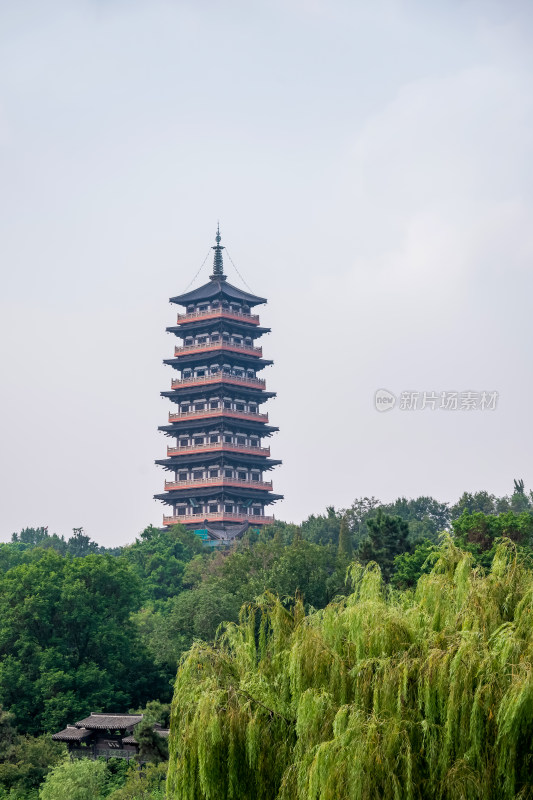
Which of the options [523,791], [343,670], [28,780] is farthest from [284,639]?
[28,780]

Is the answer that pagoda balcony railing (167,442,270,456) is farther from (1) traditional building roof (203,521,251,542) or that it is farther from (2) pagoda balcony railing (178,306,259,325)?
(2) pagoda balcony railing (178,306,259,325)

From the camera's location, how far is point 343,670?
50.1ft

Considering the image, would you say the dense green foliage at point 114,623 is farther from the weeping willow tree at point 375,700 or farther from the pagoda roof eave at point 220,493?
the pagoda roof eave at point 220,493

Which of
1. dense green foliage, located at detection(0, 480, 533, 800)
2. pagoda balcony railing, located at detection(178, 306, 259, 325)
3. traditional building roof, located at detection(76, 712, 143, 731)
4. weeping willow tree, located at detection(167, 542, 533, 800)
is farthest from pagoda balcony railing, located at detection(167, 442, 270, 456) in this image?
weeping willow tree, located at detection(167, 542, 533, 800)

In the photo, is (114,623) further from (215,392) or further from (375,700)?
(215,392)

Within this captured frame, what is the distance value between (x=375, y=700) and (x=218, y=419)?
6256cm

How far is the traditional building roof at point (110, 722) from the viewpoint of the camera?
116 ft

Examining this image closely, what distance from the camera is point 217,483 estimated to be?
75125 mm

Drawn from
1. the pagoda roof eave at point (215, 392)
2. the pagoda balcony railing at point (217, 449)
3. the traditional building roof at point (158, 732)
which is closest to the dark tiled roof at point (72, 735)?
the traditional building roof at point (158, 732)

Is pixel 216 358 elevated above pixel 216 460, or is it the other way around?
pixel 216 358

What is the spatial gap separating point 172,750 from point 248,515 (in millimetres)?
60457

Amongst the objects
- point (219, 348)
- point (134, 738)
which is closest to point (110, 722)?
point (134, 738)

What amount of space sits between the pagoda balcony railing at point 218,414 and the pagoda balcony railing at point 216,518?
6756mm

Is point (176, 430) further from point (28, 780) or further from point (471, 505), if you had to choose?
point (28, 780)
